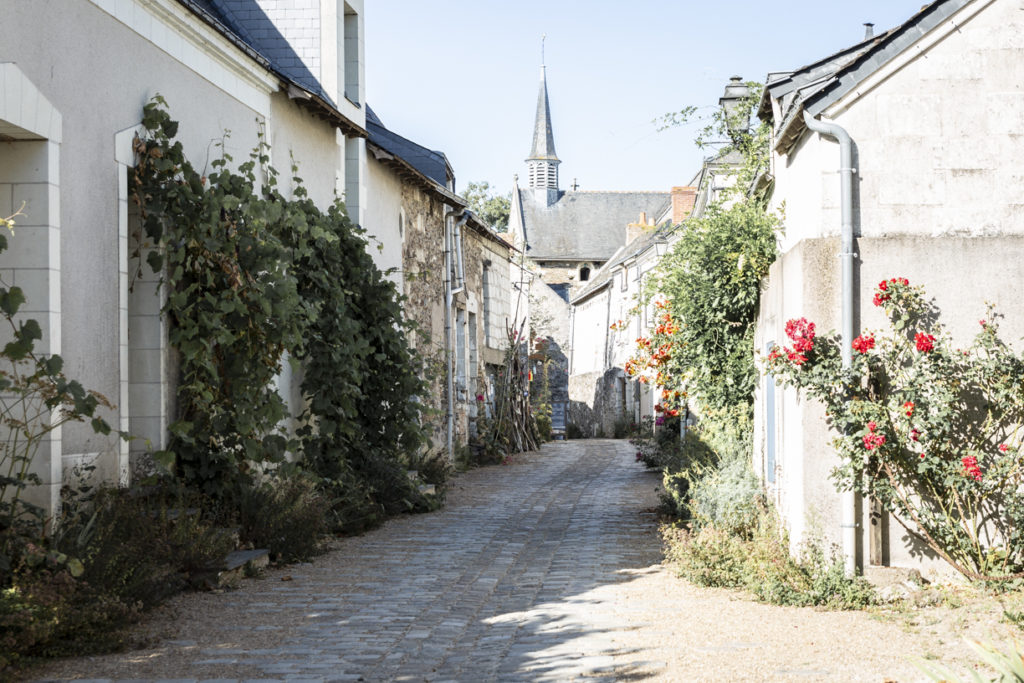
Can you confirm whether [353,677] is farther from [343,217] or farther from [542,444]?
[542,444]

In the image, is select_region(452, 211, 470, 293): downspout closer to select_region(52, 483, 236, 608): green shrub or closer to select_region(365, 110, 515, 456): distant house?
select_region(365, 110, 515, 456): distant house

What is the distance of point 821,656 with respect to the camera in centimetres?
548

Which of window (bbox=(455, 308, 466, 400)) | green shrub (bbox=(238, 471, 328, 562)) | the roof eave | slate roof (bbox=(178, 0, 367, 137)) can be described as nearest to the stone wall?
the roof eave

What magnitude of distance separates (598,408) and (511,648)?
29.0 m

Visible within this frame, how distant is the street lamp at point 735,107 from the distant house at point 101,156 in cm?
565

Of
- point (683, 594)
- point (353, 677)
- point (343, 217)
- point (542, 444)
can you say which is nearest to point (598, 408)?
point (542, 444)

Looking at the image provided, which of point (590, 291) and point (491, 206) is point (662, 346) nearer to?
point (590, 291)

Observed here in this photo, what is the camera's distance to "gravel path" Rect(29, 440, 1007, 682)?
5219mm

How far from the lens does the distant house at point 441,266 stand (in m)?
14.4

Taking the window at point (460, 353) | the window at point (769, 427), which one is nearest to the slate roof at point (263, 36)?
the window at point (769, 427)

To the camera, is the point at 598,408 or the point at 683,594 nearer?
the point at 683,594

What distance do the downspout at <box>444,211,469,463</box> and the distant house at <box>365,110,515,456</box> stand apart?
0.05ft

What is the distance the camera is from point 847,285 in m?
7.02

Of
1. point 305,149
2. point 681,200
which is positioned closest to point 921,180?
point 305,149
